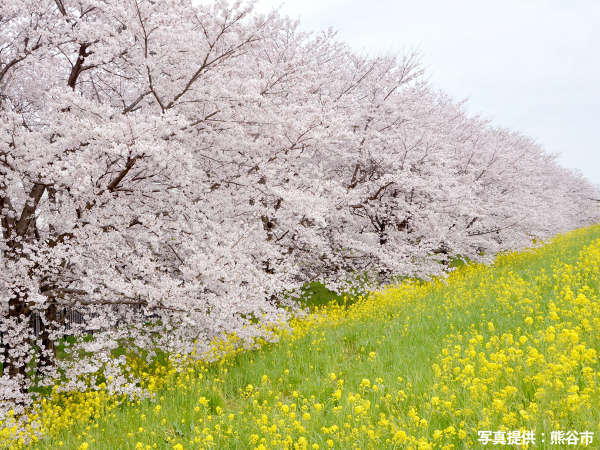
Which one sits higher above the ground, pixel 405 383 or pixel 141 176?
pixel 141 176

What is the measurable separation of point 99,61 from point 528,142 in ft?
106

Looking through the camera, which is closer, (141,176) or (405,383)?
(405,383)

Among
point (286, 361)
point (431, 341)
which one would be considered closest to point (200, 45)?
point (286, 361)

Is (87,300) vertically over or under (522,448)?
over

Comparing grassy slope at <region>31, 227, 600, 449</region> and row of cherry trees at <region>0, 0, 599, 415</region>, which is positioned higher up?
row of cherry trees at <region>0, 0, 599, 415</region>

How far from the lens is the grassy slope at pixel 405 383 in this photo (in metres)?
3.39

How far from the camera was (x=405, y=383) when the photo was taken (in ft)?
15.4

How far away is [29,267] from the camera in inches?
287

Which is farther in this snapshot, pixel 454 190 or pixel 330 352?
pixel 454 190

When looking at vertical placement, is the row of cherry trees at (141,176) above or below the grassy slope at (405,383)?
above

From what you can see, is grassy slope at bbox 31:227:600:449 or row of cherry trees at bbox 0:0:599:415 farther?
row of cherry trees at bbox 0:0:599:415

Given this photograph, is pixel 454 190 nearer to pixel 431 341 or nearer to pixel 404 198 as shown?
pixel 404 198

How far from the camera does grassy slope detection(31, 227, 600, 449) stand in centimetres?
339

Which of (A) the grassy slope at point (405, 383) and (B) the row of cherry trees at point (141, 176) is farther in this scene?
(B) the row of cherry trees at point (141, 176)
